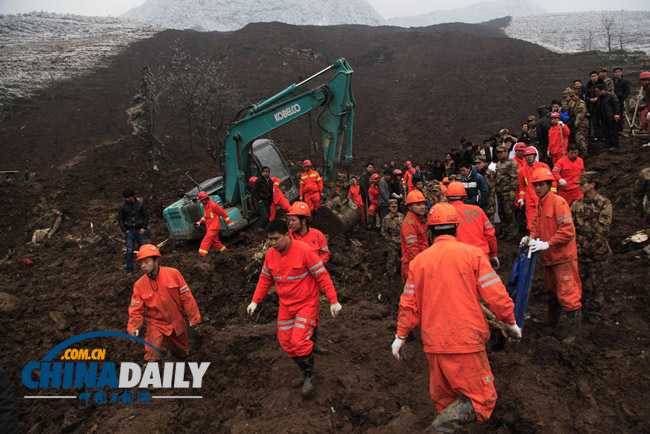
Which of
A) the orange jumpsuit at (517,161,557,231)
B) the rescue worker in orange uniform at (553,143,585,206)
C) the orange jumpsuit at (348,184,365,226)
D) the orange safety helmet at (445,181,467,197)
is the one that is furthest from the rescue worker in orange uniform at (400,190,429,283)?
the orange jumpsuit at (348,184,365,226)

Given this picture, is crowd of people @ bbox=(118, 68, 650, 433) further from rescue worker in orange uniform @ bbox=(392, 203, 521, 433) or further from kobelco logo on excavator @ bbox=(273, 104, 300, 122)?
kobelco logo on excavator @ bbox=(273, 104, 300, 122)

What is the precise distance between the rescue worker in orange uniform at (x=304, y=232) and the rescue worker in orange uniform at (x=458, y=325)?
175cm

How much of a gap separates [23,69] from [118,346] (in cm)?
4125

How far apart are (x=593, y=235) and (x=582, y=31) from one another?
65815 millimetres

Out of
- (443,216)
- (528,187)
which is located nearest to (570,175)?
(528,187)

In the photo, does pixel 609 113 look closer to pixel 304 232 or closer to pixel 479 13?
pixel 304 232

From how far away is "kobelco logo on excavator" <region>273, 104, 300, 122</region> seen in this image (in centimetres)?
896

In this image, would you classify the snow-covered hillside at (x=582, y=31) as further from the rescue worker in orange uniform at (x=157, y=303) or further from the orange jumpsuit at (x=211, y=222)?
the rescue worker in orange uniform at (x=157, y=303)

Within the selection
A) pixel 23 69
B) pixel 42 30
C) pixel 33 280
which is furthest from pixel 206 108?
pixel 42 30

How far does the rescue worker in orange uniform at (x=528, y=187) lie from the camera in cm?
655

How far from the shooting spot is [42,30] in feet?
178

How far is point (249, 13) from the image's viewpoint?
330ft

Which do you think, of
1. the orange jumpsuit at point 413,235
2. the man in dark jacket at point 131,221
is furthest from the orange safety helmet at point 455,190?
the man in dark jacket at point 131,221

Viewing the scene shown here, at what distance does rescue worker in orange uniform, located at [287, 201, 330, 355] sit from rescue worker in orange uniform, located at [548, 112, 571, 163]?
21.1 feet
